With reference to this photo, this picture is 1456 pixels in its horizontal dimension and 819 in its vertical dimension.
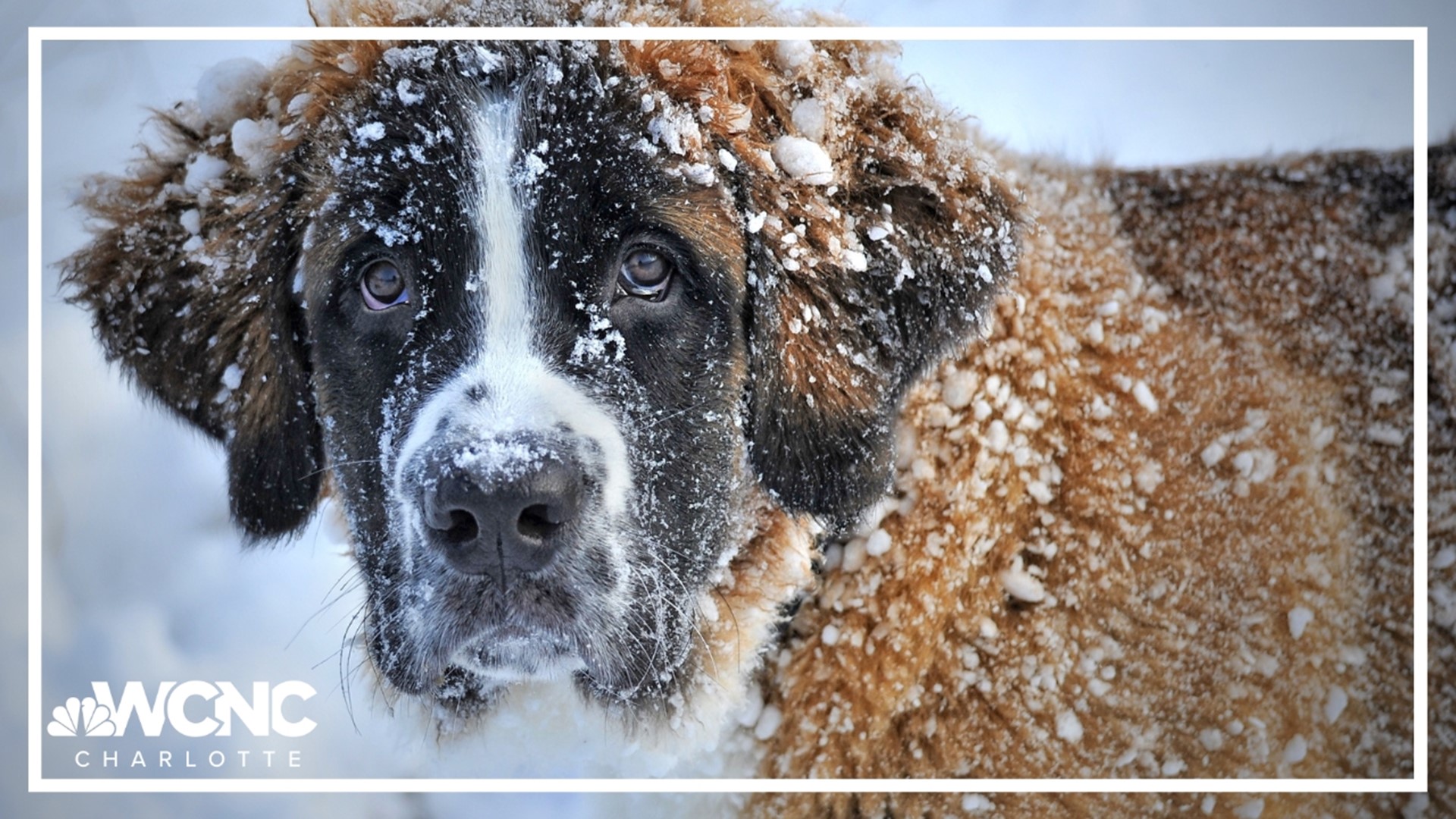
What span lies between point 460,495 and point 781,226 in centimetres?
65

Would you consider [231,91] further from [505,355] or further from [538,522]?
[538,522]

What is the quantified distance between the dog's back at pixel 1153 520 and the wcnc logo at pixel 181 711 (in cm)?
97

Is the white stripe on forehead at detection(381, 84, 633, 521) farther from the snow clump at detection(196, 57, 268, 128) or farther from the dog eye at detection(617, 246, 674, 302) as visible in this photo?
the snow clump at detection(196, 57, 268, 128)

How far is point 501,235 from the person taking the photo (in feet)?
5.36

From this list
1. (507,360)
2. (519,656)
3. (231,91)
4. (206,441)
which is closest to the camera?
(507,360)

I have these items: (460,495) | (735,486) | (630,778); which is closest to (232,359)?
(460,495)

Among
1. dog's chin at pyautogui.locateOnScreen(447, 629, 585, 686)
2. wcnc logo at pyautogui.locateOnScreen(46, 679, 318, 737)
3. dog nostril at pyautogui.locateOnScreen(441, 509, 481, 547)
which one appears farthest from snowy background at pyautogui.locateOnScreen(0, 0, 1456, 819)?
dog nostril at pyautogui.locateOnScreen(441, 509, 481, 547)

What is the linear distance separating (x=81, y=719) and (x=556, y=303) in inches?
53.5

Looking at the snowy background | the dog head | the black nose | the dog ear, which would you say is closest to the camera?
the black nose

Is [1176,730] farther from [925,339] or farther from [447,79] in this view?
[447,79]

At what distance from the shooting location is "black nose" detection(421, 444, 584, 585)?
149cm

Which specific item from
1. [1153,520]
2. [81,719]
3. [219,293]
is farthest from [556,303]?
[81,719]

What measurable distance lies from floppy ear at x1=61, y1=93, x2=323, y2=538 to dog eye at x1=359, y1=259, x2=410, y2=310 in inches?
7.1

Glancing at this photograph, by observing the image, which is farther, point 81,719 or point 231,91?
point 81,719
